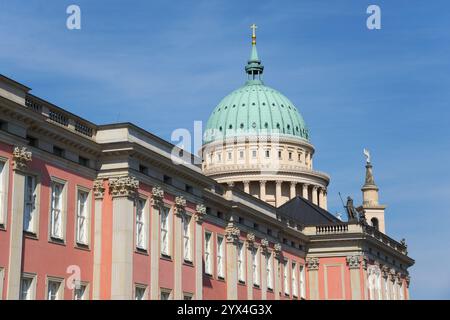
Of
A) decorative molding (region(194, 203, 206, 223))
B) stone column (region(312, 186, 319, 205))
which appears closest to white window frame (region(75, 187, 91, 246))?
decorative molding (region(194, 203, 206, 223))

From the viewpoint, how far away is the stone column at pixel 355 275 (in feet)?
273

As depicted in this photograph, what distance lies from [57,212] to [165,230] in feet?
30.4

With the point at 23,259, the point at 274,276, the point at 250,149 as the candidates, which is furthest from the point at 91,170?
the point at 250,149

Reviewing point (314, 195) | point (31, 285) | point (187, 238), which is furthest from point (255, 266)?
point (314, 195)

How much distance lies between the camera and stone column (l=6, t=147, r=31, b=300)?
4066cm

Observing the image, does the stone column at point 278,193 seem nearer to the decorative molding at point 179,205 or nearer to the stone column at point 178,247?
the decorative molding at point 179,205

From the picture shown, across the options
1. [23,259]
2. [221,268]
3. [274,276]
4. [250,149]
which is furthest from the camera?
[250,149]

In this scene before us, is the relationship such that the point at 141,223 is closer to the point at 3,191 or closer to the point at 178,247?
the point at 178,247

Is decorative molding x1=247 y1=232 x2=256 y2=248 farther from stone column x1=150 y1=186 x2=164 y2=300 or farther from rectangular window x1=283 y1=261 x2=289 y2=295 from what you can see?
stone column x1=150 y1=186 x2=164 y2=300

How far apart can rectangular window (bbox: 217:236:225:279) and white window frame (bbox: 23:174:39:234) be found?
21.9 metres

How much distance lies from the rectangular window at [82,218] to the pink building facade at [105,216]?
0.19ft

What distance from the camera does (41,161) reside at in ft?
146
